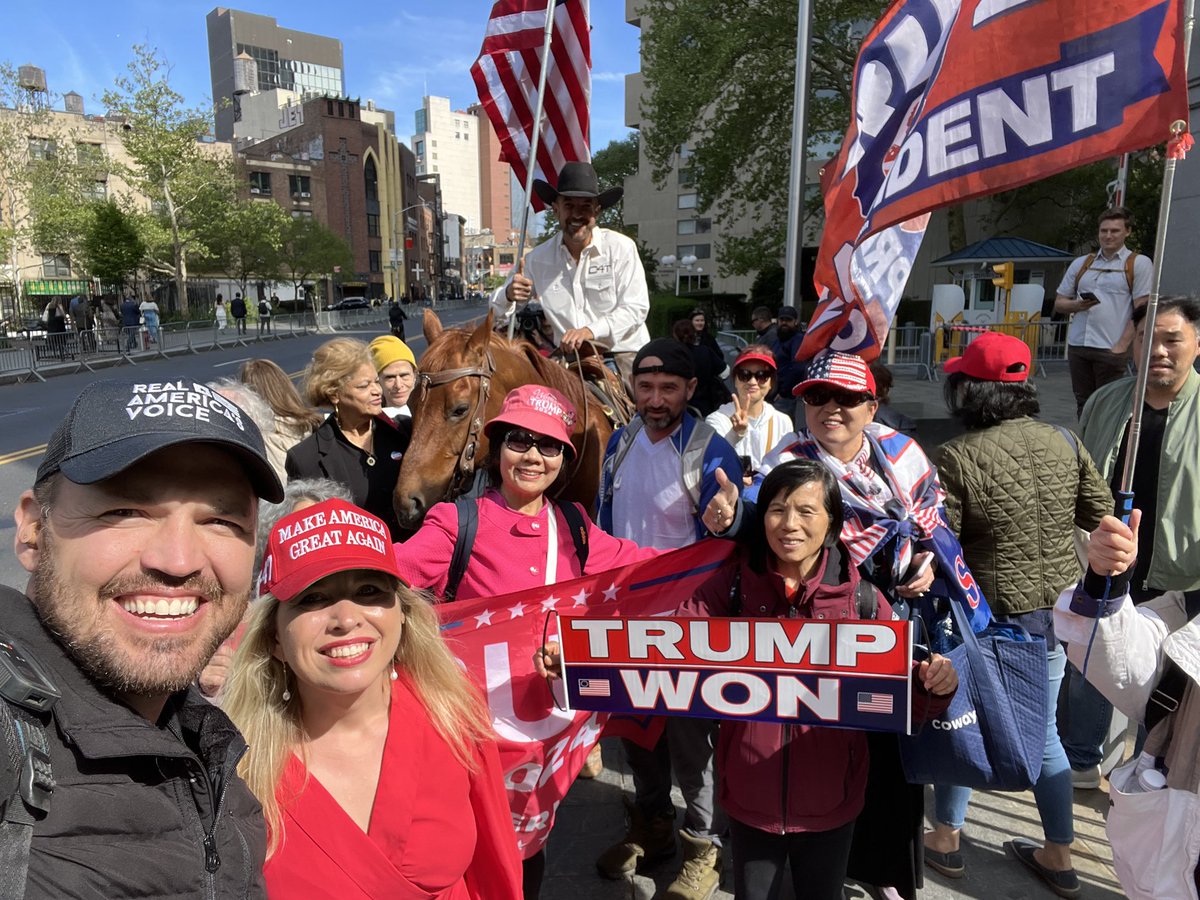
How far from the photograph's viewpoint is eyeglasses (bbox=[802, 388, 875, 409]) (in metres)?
3.25

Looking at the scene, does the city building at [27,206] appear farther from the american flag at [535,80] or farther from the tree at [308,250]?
the american flag at [535,80]

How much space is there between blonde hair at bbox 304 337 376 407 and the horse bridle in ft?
1.41

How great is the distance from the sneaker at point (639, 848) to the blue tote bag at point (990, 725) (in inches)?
52.3

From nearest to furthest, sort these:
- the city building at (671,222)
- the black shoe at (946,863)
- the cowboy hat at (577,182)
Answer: the black shoe at (946,863) < the cowboy hat at (577,182) < the city building at (671,222)

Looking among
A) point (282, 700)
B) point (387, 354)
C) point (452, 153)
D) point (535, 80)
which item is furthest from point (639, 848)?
point (452, 153)

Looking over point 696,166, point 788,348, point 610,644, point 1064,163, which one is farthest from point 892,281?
point 696,166

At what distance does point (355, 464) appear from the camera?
4375 mm

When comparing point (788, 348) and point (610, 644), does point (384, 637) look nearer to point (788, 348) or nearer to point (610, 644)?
point (610, 644)

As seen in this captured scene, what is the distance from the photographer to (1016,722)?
2.69 meters

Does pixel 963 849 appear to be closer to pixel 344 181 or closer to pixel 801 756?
pixel 801 756

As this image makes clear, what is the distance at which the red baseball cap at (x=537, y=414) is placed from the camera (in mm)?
3002

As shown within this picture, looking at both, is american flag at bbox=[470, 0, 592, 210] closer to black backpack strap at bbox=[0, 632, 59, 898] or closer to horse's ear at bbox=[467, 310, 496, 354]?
horse's ear at bbox=[467, 310, 496, 354]

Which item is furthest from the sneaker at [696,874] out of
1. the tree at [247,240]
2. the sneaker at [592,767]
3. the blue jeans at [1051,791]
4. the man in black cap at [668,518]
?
the tree at [247,240]

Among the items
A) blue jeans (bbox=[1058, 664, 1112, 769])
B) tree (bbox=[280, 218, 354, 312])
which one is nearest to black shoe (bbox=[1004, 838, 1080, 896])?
blue jeans (bbox=[1058, 664, 1112, 769])
